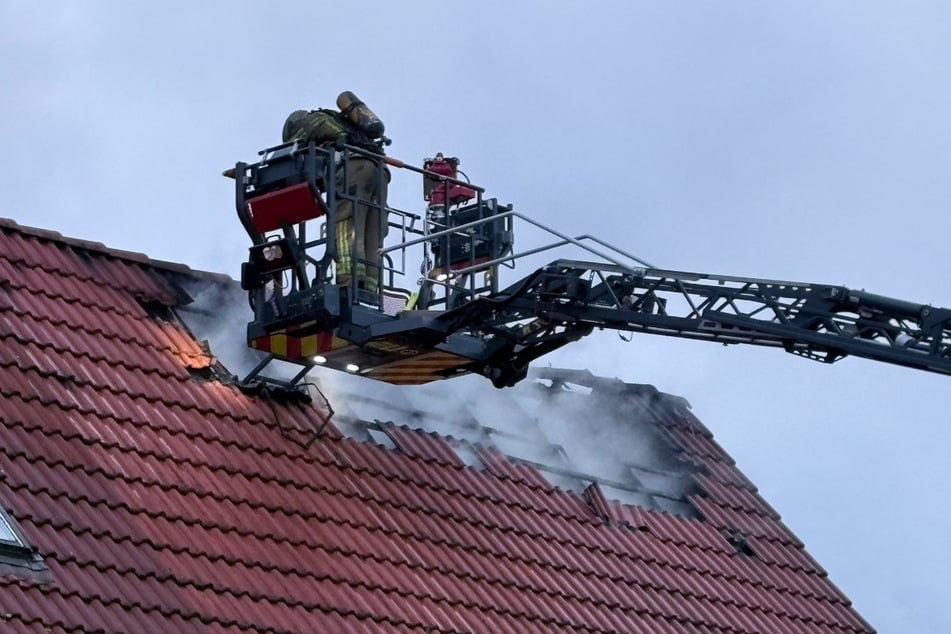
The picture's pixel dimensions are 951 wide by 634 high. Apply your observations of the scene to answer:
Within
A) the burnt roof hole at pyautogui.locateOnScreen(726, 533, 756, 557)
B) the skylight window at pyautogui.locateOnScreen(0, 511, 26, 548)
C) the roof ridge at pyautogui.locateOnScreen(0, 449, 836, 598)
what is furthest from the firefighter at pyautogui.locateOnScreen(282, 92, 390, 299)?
the skylight window at pyautogui.locateOnScreen(0, 511, 26, 548)

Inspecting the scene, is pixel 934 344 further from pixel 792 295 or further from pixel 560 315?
pixel 560 315

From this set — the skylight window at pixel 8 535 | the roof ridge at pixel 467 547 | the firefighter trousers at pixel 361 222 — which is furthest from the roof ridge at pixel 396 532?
the firefighter trousers at pixel 361 222

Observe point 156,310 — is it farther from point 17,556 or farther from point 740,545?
point 740,545

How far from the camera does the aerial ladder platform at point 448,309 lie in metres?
16.9

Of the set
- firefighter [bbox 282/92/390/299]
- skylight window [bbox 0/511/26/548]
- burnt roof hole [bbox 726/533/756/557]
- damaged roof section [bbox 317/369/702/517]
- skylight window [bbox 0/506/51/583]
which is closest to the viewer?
skylight window [bbox 0/506/51/583]

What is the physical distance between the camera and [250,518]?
51.2 ft

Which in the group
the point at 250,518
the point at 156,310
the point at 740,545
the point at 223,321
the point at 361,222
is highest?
the point at 361,222

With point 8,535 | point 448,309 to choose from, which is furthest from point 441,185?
point 8,535

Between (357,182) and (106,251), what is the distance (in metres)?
2.27

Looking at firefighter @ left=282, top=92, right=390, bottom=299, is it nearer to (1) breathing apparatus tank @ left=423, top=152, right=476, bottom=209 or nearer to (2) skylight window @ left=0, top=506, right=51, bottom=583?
(1) breathing apparatus tank @ left=423, top=152, right=476, bottom=209

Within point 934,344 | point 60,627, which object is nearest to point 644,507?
point 934,344

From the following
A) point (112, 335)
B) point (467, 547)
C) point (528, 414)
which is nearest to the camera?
point (112, 335)

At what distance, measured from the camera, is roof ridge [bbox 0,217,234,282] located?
1720cm

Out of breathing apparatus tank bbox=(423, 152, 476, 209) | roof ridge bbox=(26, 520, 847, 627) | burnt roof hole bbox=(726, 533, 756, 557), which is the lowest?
roof ridge bbox=(26, 520, 847, 627)
